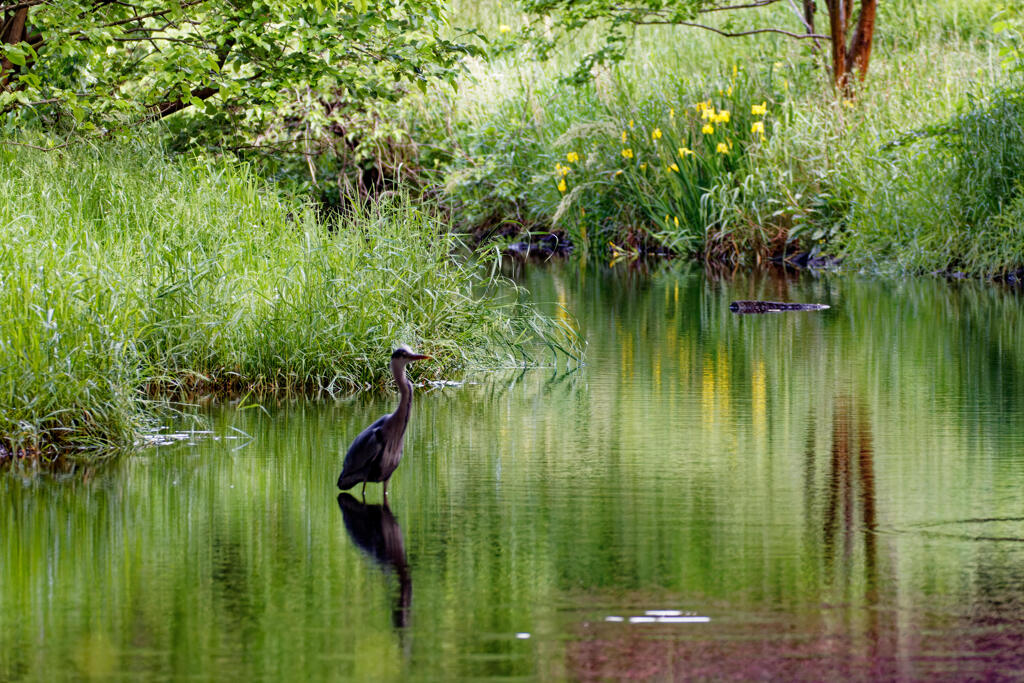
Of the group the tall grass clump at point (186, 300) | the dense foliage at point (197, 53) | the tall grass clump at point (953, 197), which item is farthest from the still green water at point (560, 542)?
the tall grass clump at point (953, 197)

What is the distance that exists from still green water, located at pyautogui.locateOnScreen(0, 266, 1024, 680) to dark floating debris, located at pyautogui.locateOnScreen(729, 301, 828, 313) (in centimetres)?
430

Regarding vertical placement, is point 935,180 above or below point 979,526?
above

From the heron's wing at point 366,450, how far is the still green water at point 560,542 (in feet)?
0.51

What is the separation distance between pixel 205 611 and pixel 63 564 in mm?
921

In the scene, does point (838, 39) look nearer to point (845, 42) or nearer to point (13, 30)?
point (845, 42)

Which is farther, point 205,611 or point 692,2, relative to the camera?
point 692,2

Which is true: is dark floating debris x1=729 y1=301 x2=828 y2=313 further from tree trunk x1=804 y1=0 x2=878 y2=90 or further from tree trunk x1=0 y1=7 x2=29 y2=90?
tree trunk x1=804 y1=0 x2=878 y2=90

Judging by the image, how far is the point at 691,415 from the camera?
8.95 m

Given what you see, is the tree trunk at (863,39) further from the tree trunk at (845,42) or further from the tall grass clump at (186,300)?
the tall grass clump at (186,300)

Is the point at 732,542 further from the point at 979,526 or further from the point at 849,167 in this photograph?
the point at 849,167

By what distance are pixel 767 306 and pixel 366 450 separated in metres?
8.62

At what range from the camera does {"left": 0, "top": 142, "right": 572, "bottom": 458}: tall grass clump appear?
25.6ft

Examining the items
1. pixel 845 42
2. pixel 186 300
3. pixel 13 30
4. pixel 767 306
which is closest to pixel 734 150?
pixel 845 42

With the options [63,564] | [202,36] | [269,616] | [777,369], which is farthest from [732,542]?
[202,36]
